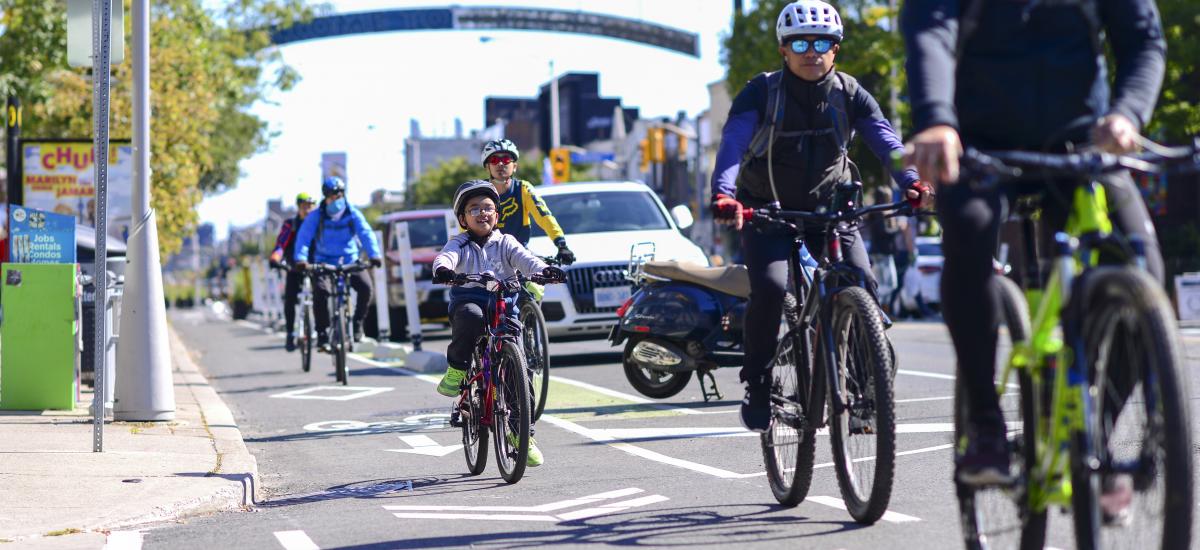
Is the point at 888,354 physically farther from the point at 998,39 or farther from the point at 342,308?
the point at 342,308

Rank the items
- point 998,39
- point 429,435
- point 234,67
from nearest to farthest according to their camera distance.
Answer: point 998,39
point 429,435
point 234,67

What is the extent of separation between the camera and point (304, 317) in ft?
56.9

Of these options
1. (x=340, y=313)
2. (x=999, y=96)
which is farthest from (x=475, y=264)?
(x=340, y=313)

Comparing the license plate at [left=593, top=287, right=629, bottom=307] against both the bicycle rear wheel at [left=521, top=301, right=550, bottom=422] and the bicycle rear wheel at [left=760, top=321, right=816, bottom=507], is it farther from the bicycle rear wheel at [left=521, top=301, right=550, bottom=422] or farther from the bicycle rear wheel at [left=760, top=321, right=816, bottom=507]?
the bicycle rear wheel at [left=760, top=321, right=816, bottom=507]

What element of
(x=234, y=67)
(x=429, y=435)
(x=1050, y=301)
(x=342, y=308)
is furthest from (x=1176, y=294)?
(x=234, y=67)

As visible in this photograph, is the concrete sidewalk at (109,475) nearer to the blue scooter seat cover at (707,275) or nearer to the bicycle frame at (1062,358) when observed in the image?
the blue scooter seat cover at (707,275)

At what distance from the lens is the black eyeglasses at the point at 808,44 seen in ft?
20.9

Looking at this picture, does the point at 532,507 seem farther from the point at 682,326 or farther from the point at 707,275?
the point at 707,275

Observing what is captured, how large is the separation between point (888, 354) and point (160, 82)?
2420 cm

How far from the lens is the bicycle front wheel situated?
524cm

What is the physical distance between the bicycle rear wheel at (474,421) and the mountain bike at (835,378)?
6.44ft

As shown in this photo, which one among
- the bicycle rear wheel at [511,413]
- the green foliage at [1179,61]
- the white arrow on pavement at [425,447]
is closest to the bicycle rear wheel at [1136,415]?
the bicycle rear wheel at [511,413]

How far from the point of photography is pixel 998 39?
4348 millimetres

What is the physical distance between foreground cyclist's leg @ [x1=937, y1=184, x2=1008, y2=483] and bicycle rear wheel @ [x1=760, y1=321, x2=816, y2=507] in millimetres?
1613
